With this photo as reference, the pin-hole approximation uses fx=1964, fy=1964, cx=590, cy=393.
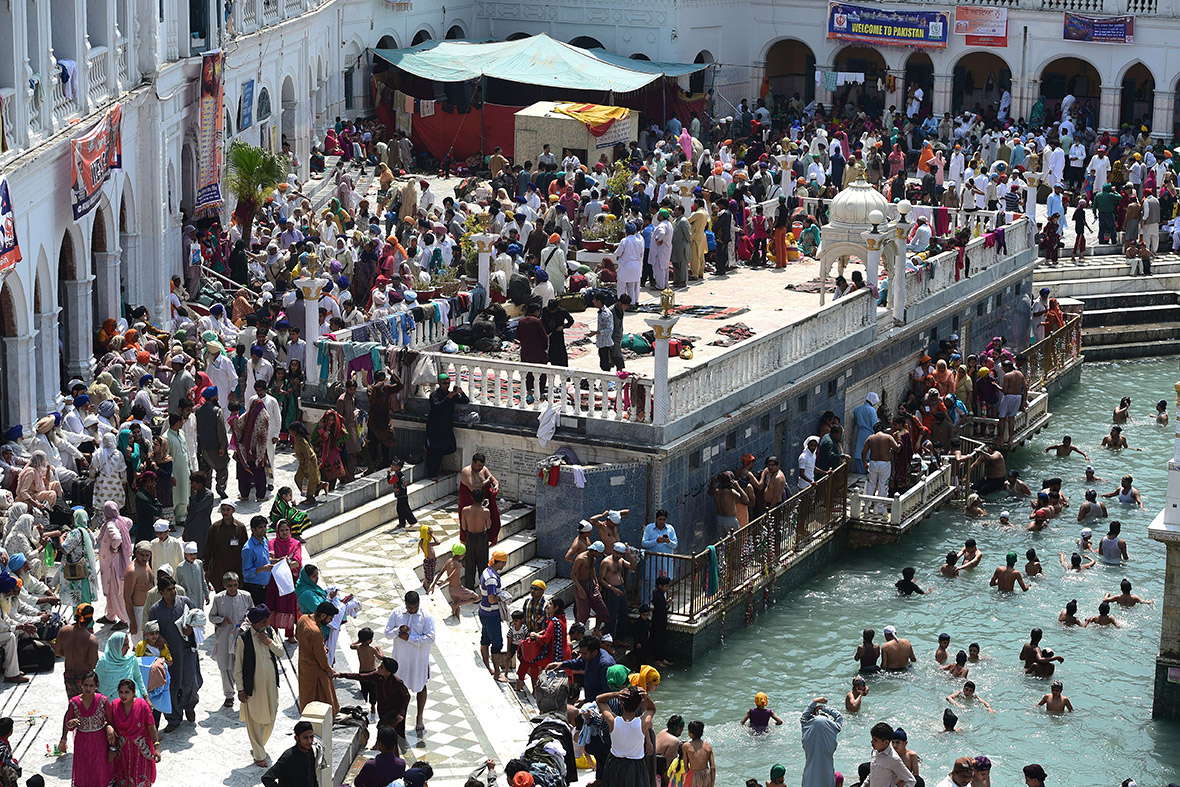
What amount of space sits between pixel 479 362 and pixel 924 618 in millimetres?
5524

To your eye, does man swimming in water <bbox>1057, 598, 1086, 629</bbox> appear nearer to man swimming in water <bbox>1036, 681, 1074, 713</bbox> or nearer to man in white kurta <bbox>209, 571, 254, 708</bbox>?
man swimming in water <bbox>1036, 681, 1074, 713</bbox>

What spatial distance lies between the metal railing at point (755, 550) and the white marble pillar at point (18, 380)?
655 cm

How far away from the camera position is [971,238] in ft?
97.5

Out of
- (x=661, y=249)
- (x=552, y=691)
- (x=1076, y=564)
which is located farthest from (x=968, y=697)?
(x=661, y=249)

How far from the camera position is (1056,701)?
1875 centimetres

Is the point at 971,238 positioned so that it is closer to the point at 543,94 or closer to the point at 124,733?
the point at 543,94

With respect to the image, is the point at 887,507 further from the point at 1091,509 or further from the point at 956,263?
the point at 956,263

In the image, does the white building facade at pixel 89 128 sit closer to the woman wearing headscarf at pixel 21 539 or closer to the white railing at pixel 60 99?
the white railing at pixel 60 99

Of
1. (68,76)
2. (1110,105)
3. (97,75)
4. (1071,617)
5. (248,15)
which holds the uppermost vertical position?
(248,15)

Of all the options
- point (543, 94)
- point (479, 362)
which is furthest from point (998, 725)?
point (543, 94)

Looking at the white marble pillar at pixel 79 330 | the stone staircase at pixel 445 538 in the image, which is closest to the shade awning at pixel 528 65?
the white marble pillar at pixel 79 330

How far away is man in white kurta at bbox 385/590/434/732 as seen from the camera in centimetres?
1538

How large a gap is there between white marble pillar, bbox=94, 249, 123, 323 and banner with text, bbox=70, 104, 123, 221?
141 centimetres

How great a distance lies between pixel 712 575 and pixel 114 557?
21.4 feet
